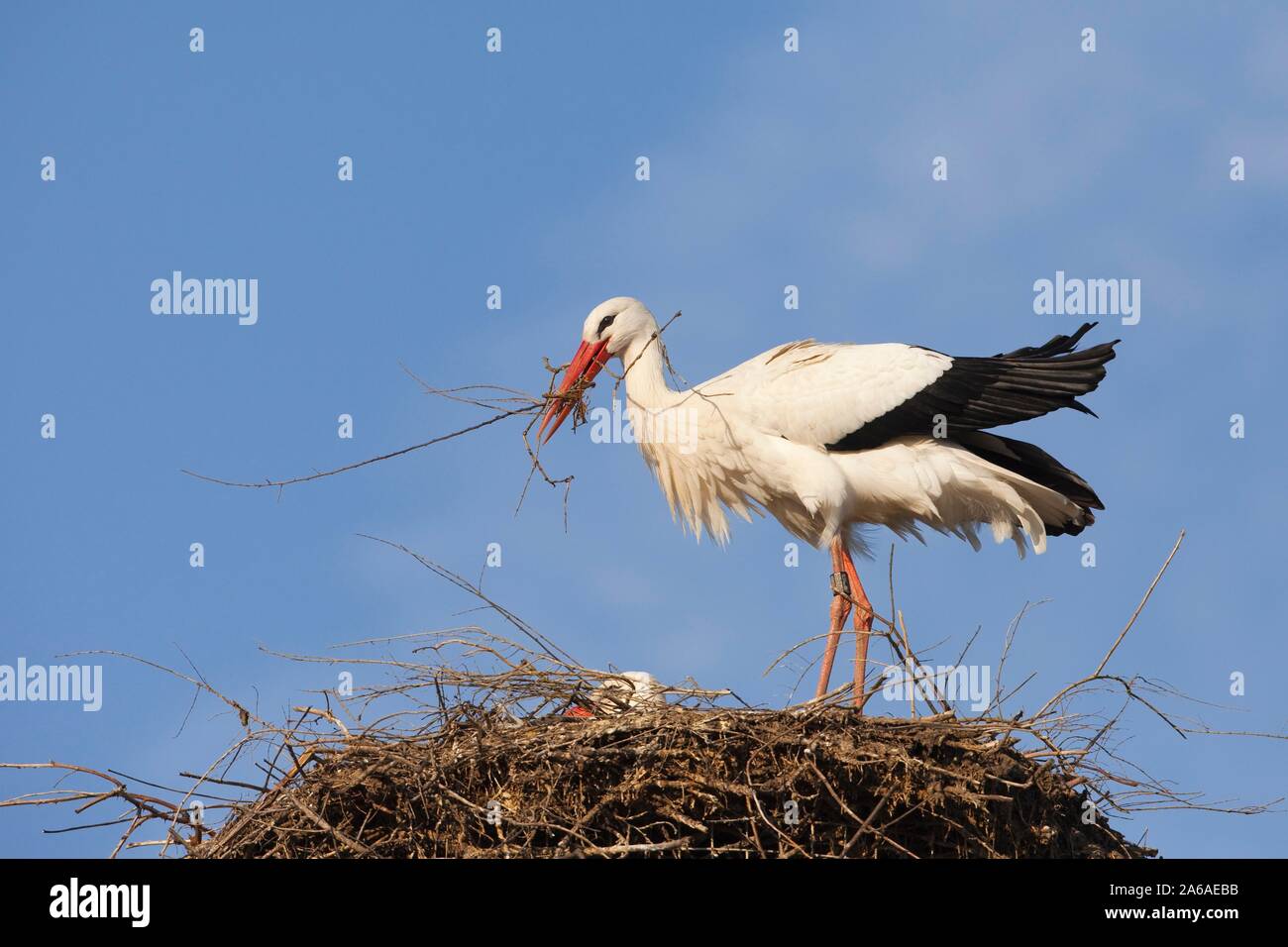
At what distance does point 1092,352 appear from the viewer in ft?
24.8

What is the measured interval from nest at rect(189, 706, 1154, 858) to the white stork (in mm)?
1711

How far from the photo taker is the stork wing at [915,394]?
7555 millimetres

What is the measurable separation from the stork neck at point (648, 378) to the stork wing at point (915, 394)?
0.51 m

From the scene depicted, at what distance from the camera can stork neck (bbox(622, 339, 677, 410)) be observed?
808 cm

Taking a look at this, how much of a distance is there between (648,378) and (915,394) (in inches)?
52.8

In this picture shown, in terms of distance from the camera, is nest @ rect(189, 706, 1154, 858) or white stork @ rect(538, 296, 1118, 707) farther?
white stork @ rect(538, 296, 1118, 707)

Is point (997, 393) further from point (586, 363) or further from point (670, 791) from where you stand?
point (670, 791)

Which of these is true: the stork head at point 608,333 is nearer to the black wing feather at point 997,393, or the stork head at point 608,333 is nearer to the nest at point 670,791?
the black wing feather at point 997,393

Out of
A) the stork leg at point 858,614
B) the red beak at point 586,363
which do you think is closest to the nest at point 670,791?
the stork leg at point 858,614

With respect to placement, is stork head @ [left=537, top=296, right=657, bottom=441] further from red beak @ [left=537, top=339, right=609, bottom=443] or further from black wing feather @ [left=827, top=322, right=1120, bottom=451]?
black wing feather @ [left=827, top=322, right=1120, bottom=451]

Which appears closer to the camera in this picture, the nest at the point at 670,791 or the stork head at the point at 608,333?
the nest at the point at 670,791

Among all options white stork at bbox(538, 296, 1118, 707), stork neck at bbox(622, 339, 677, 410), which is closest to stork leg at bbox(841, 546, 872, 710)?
white stork at bbox(538, 296, 1118, 707)

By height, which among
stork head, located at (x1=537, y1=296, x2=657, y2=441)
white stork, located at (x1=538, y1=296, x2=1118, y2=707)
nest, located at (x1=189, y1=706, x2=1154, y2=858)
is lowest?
nest, located at (x1=189, y1=706, x2=1154, y2=858)
